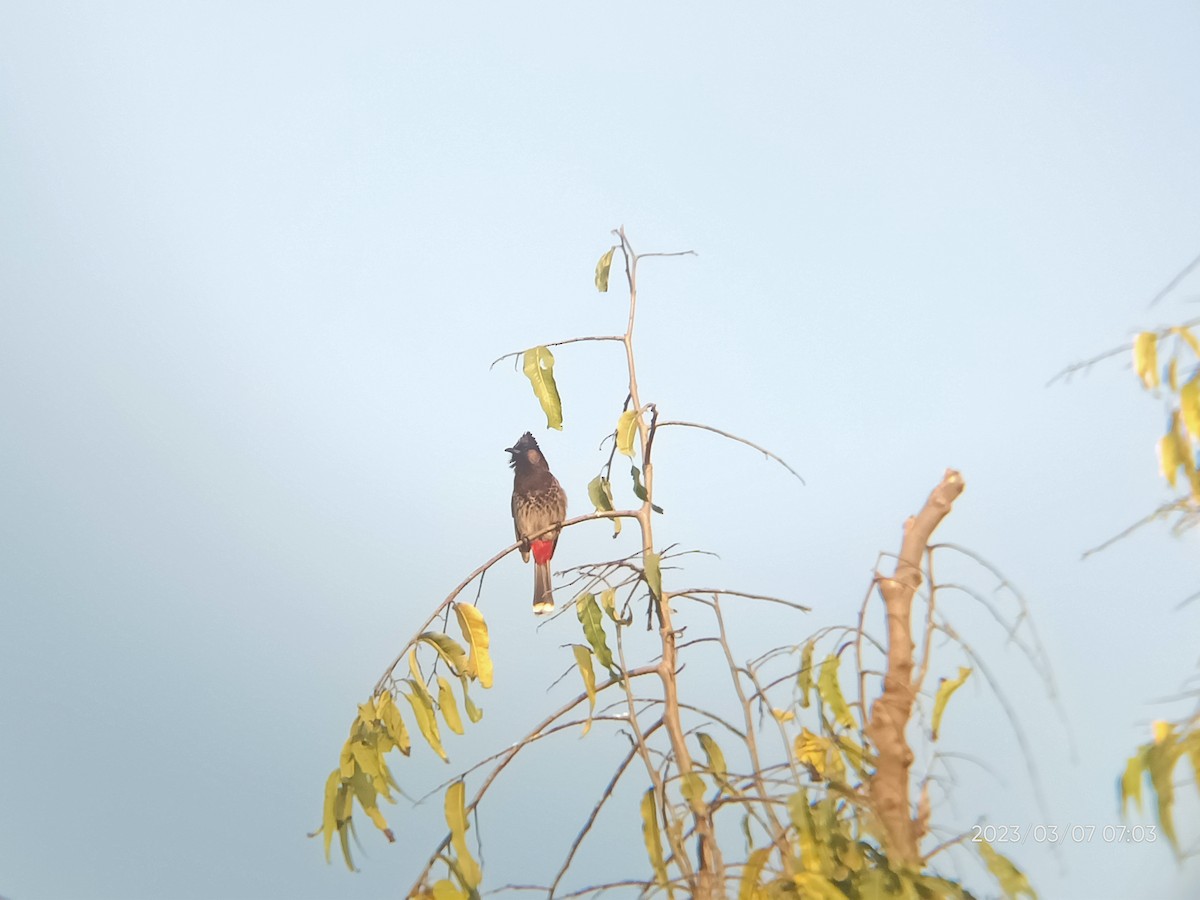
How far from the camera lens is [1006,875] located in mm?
938

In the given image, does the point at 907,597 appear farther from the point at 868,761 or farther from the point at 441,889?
the point at 441,889

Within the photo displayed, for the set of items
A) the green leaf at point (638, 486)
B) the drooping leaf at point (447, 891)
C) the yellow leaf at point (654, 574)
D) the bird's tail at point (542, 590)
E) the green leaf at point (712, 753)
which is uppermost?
the bird's tail at point (542, 590)

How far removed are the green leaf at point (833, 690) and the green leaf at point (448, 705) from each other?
0.39m

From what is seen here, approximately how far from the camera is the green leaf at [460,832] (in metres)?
1.05

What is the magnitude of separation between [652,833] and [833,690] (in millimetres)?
229

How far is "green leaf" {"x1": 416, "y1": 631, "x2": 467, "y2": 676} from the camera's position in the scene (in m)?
1.20

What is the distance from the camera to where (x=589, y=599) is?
1154mm

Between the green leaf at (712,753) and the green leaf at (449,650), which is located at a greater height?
the green leaf at (449,650)

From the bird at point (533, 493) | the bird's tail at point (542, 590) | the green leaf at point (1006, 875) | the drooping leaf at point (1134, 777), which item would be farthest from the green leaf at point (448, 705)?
the bird at point (533, 493)

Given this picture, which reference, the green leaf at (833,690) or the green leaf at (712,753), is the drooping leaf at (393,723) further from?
the green leaf at (833,690)

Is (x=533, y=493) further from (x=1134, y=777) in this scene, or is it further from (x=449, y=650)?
(x=1134, y=777)

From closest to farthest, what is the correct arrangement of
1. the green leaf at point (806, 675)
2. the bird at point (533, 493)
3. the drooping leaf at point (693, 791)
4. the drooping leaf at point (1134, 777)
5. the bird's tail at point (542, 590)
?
the drooping leaf at point (1134, 777)
the drooping leaf at point (693, 791)
the green leaf at point (806, 675)
the bird's tail at point (542, 590)
the bird at point (533, 493)

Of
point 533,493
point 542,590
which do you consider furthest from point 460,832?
point 533,493

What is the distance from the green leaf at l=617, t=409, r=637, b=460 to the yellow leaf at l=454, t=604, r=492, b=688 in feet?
0.83
